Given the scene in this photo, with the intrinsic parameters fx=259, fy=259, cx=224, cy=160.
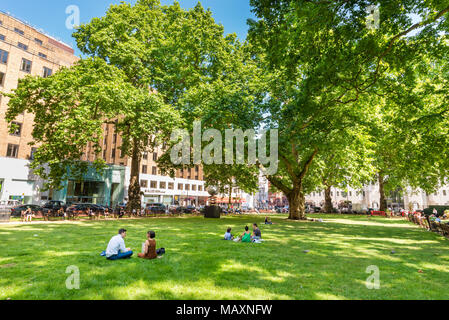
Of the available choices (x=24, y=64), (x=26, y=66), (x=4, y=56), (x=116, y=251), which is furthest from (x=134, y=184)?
(x=4, y=56)

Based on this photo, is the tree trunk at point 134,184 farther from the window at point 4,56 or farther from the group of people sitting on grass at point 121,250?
the window at point 4,56

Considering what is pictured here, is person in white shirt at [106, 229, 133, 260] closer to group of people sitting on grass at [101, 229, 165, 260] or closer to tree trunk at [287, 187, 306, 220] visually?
group of people sitting on grass at [101, 229, 165, 260]

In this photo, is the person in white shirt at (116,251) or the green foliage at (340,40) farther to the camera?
the green foliage at (340,40)

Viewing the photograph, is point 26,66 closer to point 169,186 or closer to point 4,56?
point 4,56

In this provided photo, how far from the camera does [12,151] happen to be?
1458 inches

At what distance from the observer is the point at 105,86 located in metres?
22.4

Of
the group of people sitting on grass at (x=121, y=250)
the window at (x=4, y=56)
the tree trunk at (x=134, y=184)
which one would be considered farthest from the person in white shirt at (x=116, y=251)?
the window at (x=4, y=56)

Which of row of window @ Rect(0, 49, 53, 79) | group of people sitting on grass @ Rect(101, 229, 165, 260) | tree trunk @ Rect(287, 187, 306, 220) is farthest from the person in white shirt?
row of window @ Rect(0, 49, 53, 79)

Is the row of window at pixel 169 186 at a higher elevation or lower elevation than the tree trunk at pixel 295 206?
higher

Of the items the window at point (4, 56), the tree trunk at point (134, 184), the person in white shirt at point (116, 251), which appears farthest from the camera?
the window at point (4, 56)

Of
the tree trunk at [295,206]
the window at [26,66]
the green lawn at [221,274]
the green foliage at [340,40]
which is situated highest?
the window at [26,66]

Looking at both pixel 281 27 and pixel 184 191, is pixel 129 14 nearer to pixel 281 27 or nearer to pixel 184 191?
pixel 281 27

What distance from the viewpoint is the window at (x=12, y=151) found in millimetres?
36625

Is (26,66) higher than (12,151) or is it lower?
higher
